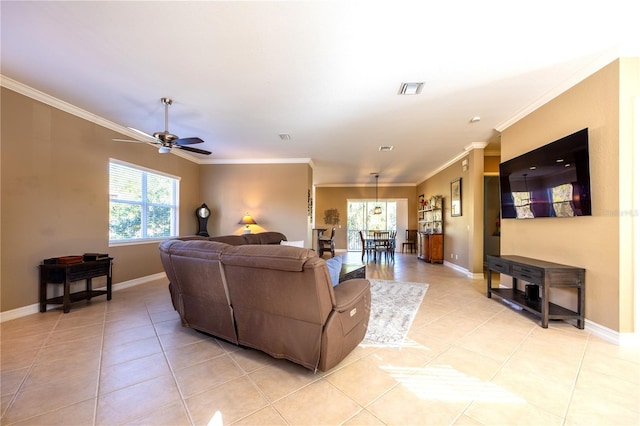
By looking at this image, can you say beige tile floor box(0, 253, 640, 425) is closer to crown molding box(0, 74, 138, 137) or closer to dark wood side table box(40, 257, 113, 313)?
dark wood side table box(40, 257, 113, 313)

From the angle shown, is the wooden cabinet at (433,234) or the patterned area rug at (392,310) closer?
the patterned area rug at (392,310)

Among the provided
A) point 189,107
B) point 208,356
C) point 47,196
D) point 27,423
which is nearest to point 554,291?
point 208,356

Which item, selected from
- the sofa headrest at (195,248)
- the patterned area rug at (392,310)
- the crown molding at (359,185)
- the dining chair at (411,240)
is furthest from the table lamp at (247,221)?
the dining chair at (411,240)

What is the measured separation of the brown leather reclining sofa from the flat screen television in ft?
8.48

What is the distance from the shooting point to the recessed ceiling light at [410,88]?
287cm

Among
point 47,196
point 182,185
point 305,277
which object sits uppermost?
point 182,185

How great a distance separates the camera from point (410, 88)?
2.95m

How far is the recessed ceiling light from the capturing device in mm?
2865

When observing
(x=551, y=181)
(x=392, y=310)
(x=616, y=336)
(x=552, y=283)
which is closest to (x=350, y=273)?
(x=392, y=310)

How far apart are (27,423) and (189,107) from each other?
3407 millimetres

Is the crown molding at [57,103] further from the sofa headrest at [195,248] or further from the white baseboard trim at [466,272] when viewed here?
the white baseboard trim at [466,272]

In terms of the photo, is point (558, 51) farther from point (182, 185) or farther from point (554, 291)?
point (182, 185)

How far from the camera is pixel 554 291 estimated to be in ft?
10.1

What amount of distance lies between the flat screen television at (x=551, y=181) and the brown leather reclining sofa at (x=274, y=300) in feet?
8.48
